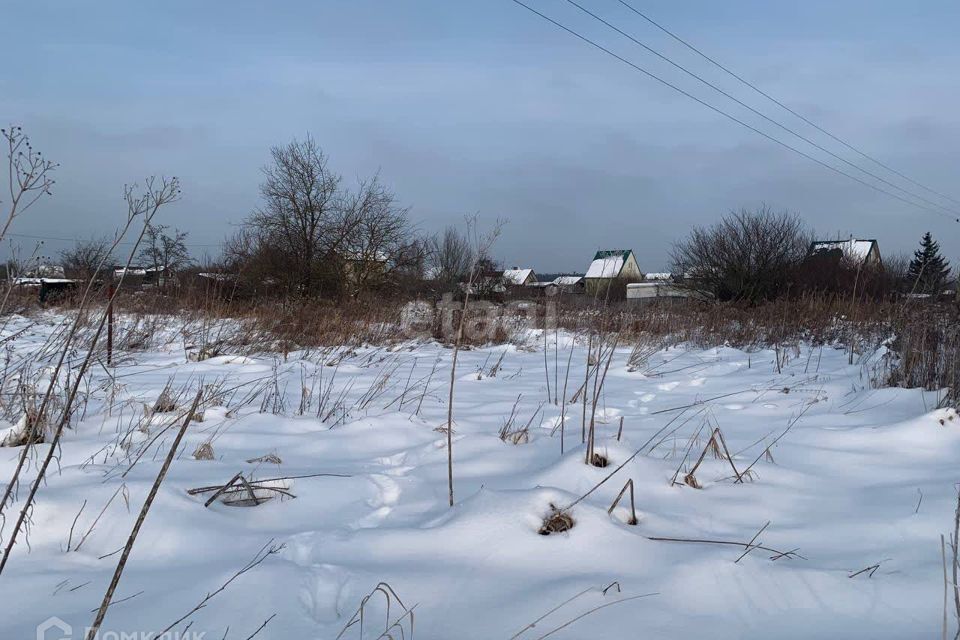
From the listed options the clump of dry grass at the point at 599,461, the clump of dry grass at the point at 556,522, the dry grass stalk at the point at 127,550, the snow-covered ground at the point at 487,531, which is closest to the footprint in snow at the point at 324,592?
the snow-covered ground at the point at 487,531

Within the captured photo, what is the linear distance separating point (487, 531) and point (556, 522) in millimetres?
223

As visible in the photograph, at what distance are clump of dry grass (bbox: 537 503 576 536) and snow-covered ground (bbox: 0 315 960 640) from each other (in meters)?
0.02

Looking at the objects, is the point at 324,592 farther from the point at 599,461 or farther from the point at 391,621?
the point at 599,461

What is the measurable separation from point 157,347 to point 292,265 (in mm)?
9532

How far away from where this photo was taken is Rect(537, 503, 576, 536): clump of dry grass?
67.8 inches

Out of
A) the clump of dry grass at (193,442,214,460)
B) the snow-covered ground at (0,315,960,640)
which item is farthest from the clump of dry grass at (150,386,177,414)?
the clump of dry grass at (193,442,214,460)

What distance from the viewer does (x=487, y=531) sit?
5.57ft

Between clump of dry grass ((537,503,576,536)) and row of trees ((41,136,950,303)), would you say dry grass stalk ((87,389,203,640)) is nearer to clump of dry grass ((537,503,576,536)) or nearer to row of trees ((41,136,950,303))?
clump of dry grass ((537,503,576,536))

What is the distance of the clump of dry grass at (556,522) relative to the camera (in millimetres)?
1723

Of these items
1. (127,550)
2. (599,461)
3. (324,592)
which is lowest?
(324,592)

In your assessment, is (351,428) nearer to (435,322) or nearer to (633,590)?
(633,590)

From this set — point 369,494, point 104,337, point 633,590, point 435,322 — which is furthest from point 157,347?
point 633,590

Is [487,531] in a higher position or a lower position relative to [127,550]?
lower

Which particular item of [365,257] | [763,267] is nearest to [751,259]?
[763,267]
